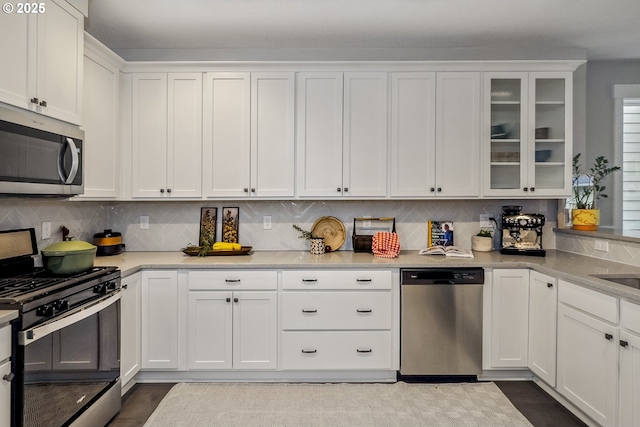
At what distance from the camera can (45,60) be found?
2148 mm

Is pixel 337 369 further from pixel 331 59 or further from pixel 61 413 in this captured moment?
pixel 331 59

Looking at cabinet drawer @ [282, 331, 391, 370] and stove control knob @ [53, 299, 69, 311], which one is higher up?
stove control knob @ [53, 299, 69, 311]

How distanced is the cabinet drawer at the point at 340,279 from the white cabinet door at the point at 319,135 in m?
0.70

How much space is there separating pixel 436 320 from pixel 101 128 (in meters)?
2.88

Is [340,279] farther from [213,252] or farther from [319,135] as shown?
[319,135]

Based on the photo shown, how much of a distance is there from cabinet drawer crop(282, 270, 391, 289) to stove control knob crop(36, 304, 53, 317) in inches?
57.3

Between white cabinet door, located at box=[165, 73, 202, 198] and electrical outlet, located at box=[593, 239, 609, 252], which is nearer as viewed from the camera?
electrical outlet, located at box=[593, 239, 609, 252]

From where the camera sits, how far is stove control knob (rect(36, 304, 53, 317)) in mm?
1733

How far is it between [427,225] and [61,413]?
9.61ft

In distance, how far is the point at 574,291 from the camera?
236 centimetres

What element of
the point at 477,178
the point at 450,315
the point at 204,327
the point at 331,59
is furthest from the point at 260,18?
the point at 450,315

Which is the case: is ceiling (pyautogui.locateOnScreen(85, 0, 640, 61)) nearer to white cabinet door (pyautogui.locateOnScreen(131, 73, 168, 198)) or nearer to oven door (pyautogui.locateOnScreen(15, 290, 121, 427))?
white cabinet door (pyautogui.locateOnScreen(131, 73, 168, 198))

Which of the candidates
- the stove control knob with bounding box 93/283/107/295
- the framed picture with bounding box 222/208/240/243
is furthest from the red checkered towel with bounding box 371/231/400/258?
the stove control knob with bounding box 93/283/107/295

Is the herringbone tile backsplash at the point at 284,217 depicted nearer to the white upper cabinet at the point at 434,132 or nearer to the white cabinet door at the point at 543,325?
the white upper cabinet at the point at 434,132
